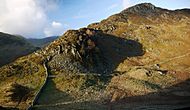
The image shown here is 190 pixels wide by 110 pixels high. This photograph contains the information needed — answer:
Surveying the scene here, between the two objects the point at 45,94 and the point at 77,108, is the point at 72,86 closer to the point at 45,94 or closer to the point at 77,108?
the point at 45,94

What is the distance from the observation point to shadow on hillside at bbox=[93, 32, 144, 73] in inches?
4604

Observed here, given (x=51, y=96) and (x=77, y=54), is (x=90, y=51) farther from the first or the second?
(x=51, y=96)

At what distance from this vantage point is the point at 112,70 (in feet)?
375

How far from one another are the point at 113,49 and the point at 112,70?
15.2m

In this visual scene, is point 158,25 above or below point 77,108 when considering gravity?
above

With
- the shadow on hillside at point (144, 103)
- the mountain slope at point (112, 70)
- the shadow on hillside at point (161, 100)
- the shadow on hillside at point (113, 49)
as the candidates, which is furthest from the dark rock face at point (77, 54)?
the shadow on hillside at point (161, 100)

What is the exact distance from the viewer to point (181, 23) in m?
154

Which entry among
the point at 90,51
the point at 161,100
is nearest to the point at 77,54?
the point at 90,51

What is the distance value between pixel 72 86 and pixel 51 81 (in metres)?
6.85

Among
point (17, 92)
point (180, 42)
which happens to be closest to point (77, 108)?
point (17, 92)

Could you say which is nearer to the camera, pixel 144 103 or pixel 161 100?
pixel 144 103

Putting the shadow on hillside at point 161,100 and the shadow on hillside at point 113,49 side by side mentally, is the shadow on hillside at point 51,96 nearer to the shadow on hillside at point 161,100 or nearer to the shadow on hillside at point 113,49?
the shadow on hillside at point 161,100

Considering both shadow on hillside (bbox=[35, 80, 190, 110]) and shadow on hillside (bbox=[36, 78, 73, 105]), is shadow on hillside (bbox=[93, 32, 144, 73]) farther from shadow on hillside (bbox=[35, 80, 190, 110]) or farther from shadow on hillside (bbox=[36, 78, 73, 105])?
shadow on hillside (bbox=[35, 80, 190, 110])

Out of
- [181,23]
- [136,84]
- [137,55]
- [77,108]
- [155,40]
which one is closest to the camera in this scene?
[77,108]
